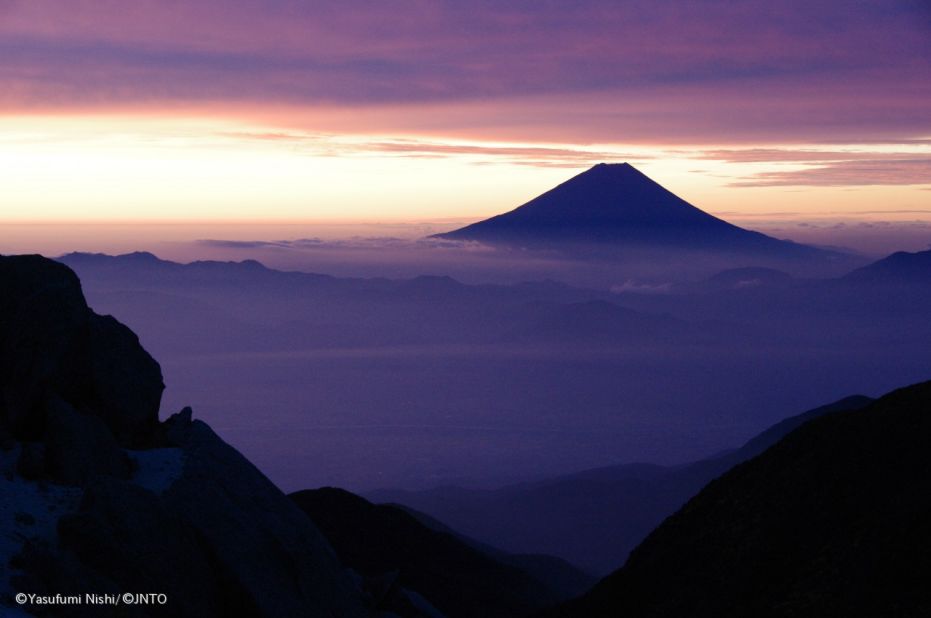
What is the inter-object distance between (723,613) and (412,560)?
2437 centimetres

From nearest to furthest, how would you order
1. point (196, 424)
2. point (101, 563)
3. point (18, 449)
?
point (101, 563), point (18, 449), point (196, 424)

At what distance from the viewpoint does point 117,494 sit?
61.9 ft

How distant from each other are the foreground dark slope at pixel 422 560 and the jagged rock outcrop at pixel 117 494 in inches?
661

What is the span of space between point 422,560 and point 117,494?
29466mm

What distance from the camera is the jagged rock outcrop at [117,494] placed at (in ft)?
59.3

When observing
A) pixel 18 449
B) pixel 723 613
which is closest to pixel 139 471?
pixel 18 449

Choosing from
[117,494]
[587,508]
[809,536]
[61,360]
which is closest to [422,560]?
[809,536]

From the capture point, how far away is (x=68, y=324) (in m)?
23.0

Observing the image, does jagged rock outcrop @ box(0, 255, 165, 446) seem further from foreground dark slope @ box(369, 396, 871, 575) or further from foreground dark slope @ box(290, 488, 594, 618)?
foreground dark slope @ box(369, 396, 871, 575)

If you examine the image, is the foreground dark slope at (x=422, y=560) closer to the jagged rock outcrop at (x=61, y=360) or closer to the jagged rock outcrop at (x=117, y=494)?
the jagged rock outcrop at (x=117, y=494)

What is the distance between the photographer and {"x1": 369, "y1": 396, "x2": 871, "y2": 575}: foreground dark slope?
101938mm

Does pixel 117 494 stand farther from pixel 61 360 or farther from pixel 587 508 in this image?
pixel 587 508

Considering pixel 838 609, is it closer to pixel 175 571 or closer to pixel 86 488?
pixel 175 571

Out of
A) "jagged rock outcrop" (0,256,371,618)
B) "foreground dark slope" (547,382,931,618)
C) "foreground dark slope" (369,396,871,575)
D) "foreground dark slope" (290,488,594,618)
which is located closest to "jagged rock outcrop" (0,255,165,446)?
"jagged rock outcrop" (0,256,371,618)
